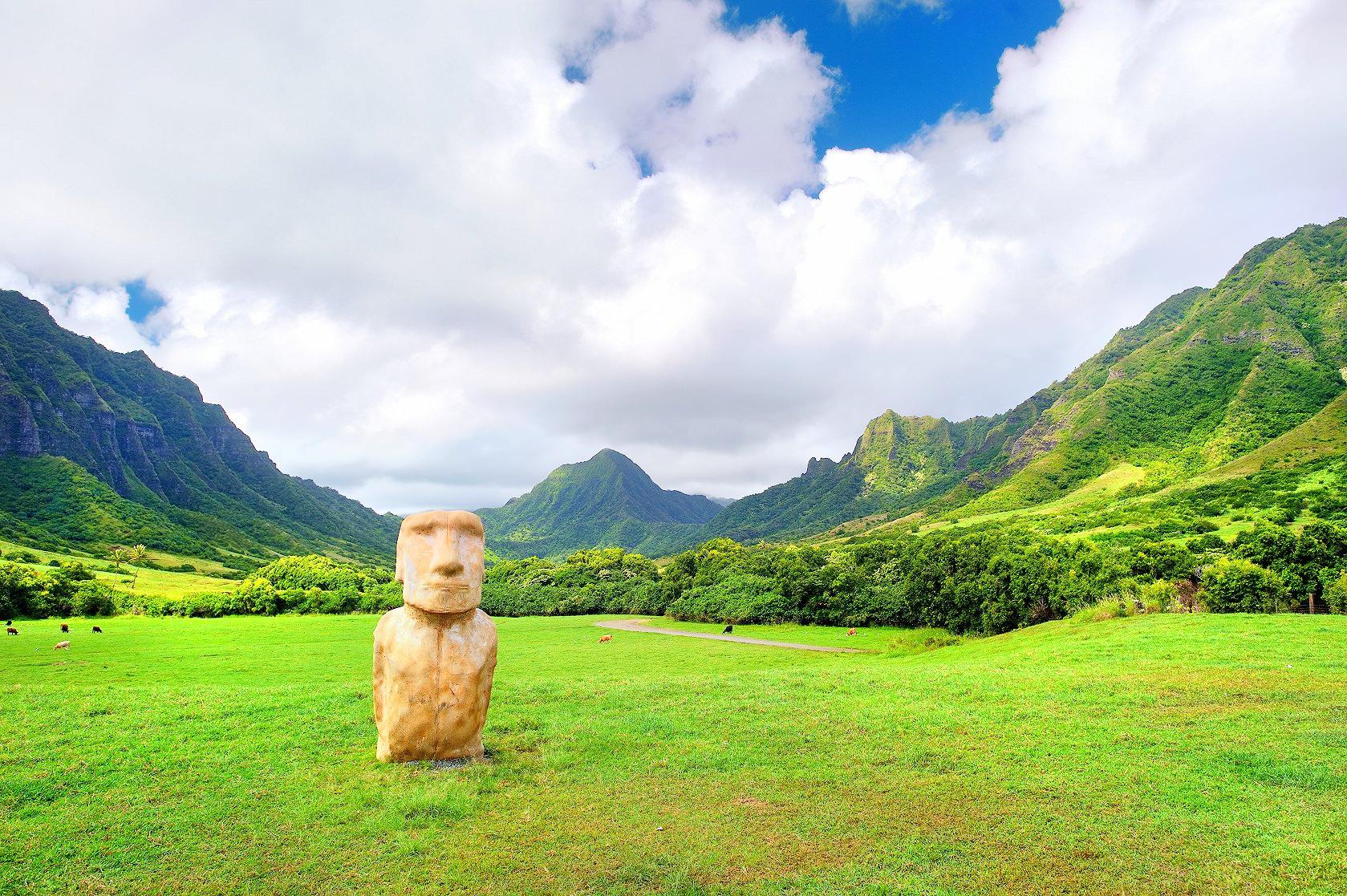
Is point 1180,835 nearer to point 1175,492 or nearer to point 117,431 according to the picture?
point 1175,492

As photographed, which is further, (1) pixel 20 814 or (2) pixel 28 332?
(2) pixel 28 332

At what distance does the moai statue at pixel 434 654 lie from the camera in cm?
1004

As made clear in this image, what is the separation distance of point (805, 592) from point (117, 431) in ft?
604

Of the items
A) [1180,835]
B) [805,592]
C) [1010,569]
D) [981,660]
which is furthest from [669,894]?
[805,592]

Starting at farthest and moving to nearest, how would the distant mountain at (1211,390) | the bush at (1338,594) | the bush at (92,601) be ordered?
the distant mountain at (1211,390), the bush at (92,601), the bush at (1338,594)

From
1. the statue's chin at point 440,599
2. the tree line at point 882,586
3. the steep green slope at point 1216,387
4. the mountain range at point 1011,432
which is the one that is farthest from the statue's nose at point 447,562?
the steep green slope at point 1216,387

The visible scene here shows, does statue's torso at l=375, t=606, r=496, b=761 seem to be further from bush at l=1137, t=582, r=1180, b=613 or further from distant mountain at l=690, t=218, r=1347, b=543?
distant mountain at l=690, t=218, r=1347, b=543

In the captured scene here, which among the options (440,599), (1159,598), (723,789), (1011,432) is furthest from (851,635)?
(1011,432)

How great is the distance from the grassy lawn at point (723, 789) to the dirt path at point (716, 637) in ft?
63.1

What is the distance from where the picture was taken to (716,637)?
44.3 metres

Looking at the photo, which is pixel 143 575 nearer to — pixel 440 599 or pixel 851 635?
pixel 851 635

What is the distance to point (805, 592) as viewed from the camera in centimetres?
5253

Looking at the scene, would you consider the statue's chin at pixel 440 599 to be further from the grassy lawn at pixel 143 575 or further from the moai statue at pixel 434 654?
the grassy lawn at pixel 143 575

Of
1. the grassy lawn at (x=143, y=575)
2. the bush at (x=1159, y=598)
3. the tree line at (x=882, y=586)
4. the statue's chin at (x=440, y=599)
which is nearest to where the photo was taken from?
the statue's chin at (x=440, y=599)
